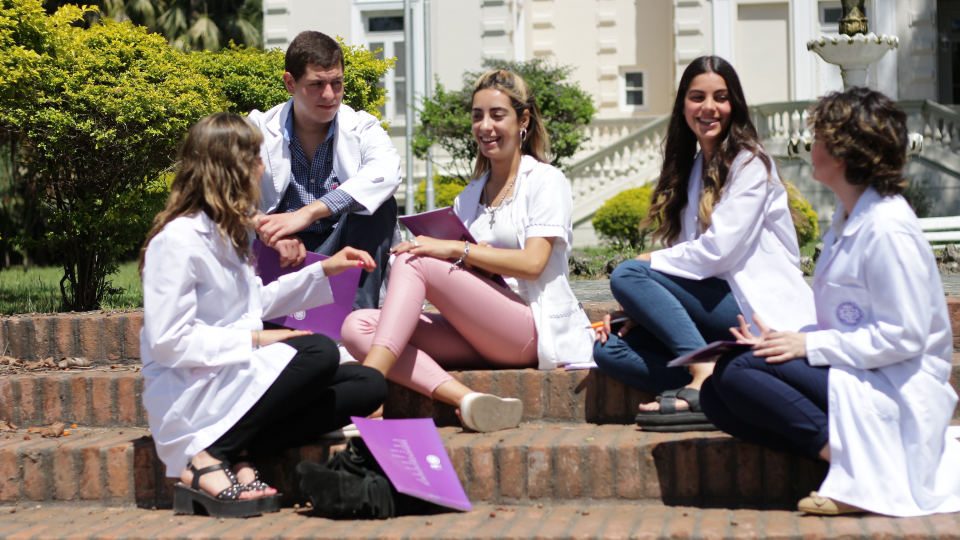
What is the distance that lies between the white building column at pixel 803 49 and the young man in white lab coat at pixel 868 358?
15113 mm

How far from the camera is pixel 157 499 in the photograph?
3270mm

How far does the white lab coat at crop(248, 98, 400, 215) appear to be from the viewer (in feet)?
12.4

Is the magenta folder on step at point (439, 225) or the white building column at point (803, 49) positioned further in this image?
the white building column at point (803, 49)

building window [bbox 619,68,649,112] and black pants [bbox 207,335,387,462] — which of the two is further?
building window [bbox 619,68,649,112]

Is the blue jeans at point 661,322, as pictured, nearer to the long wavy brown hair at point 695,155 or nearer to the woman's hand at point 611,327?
the woman's hand at point 611,327

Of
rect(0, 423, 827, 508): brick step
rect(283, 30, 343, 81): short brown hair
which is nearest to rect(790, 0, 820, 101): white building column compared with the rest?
rect(283, 30, 343, 81): short brown hair

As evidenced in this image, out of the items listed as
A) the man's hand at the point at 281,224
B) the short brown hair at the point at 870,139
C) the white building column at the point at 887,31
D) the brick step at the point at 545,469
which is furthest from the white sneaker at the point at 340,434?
the white building column at the point at 887,31

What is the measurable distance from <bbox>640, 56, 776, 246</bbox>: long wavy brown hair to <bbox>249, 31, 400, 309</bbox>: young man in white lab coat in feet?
3.76

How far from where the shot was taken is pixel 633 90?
18.6 metres

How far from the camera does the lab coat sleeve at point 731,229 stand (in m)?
3.09

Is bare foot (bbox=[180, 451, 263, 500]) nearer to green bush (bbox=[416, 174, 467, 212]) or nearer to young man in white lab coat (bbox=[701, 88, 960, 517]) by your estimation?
young man in white lab coat (bbox=[701, 88, 960, 517])

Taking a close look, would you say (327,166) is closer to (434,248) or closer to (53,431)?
(434,248)

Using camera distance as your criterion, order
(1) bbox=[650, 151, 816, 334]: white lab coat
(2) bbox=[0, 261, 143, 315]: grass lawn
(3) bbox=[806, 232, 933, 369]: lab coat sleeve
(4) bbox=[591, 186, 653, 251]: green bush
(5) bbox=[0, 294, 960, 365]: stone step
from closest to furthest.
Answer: (3) bbox=[806, 232, 933, 369]: lab coat sleeve, (1) bbox=[650, 151, 816, 334]: white lab coat, (5) bbox=[0, 294, 960, 365]: stone step, (2) bbox=[0, 261, 143, 315]: grass lawn, (4) bbox=[591, 186, 653, 251]: green bush

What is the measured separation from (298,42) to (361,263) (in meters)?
1.09
